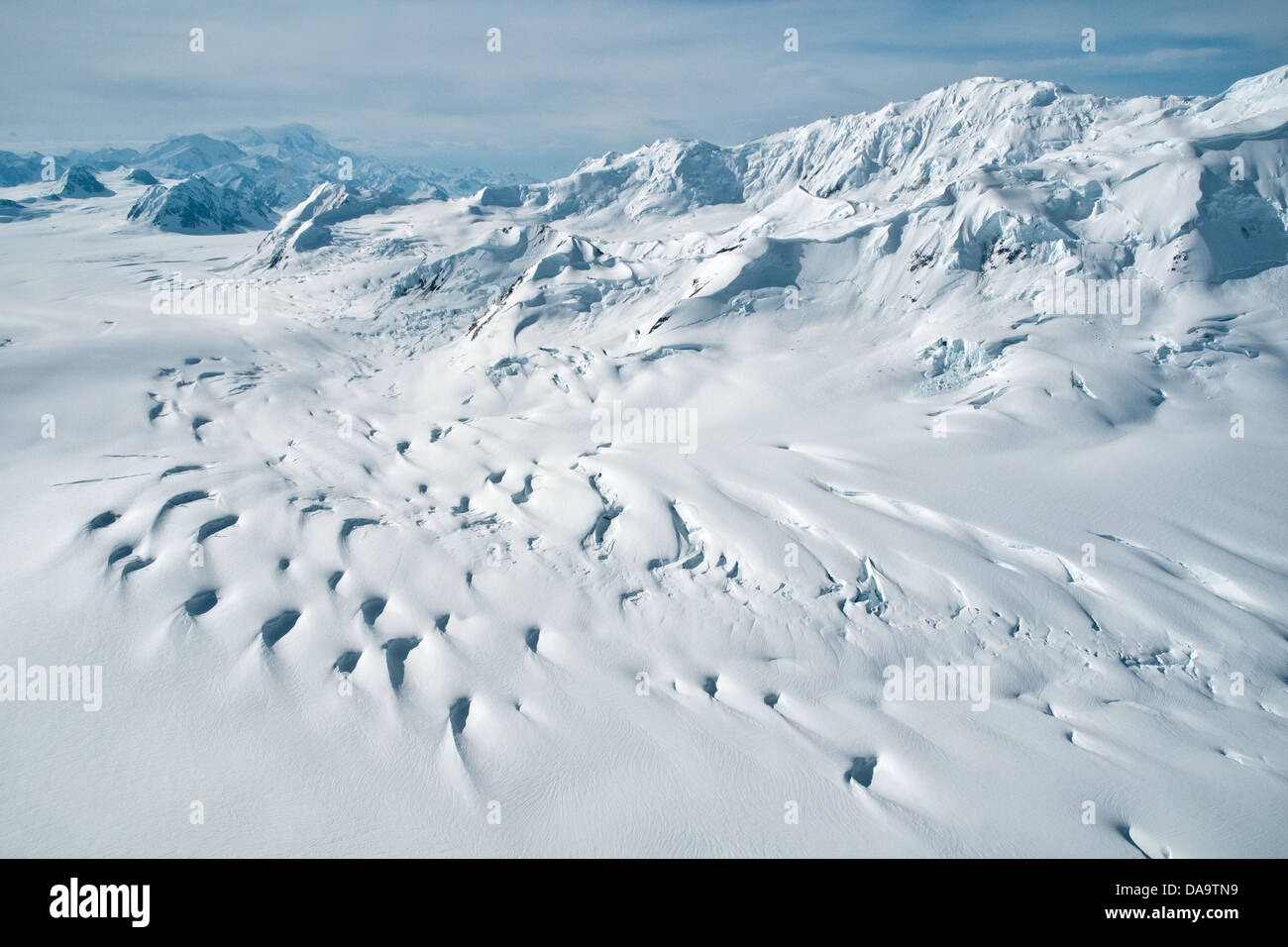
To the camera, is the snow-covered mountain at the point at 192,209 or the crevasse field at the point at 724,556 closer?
the crevasse field at the point at 724,556

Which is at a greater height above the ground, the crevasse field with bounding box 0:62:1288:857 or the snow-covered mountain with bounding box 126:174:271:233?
the snow-covered mountain with bounding box 126:174:271:233

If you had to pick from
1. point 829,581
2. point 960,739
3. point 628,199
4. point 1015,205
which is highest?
point 628,199

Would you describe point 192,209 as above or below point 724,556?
above

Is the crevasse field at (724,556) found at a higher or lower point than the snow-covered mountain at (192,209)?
lower

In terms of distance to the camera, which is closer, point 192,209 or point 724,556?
point 724,556

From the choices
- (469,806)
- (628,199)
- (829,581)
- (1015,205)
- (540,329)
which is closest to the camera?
(469,806)

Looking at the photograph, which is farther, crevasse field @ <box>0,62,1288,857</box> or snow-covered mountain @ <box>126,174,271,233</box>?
snow-covered mountain @ <box>126,174,271,233</box>
